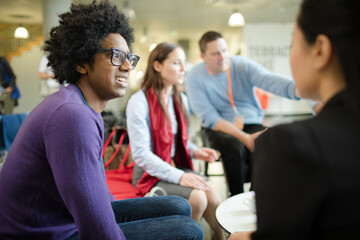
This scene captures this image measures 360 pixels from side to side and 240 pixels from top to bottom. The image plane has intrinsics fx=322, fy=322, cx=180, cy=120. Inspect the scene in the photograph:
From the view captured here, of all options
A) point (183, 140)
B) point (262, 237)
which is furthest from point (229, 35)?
point (262, 237)

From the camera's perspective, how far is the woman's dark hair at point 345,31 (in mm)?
574

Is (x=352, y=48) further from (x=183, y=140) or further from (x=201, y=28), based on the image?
(x=201, y=28)

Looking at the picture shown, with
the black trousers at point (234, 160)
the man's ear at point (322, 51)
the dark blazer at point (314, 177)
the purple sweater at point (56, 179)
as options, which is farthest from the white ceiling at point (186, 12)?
the dark blazer at point (314, 177)

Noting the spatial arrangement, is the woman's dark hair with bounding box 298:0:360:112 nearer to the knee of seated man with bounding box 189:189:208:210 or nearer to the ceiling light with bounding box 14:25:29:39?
the knee of seated man with bounding box 189:189:208:210

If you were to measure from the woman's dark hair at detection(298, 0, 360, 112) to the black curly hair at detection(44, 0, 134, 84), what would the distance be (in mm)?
804

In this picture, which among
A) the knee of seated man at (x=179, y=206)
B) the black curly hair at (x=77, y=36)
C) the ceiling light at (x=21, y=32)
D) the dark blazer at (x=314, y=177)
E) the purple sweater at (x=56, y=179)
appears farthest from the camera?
the ceiling light at (x=21, y=32)

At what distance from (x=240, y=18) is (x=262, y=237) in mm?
6804

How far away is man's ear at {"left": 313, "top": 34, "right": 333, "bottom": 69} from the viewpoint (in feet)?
2.04

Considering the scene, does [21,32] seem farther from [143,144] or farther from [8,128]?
[143,144]

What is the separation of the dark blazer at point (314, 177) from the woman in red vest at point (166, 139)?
1279 millimetres

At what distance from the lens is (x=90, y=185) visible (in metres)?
0.91

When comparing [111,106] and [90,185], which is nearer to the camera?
[90,185]

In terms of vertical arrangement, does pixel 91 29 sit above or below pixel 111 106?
above

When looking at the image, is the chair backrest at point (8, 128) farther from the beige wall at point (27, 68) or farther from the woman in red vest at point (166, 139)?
the beige wall at point (27, 68)
